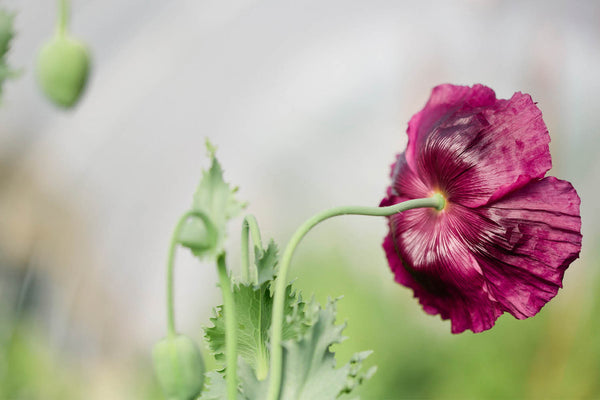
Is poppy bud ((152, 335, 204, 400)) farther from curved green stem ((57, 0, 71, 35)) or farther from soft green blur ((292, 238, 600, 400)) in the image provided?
soft green blur ((292, 238, 600, 400))

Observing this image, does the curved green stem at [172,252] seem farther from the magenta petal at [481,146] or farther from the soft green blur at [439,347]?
the soft green blur at [439,347]

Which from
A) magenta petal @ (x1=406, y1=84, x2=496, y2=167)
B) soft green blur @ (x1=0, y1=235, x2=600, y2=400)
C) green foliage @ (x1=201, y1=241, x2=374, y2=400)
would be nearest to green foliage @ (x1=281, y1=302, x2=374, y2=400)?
green foliage @ (x1=201, y1=241, x2=374, y2=400)

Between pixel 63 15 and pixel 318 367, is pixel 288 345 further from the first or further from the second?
pixel 63 15

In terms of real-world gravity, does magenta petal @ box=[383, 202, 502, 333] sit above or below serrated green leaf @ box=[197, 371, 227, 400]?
above

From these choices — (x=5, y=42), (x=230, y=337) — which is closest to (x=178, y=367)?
→ (x=230, y=337)

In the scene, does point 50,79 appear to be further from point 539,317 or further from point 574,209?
point 539,317
